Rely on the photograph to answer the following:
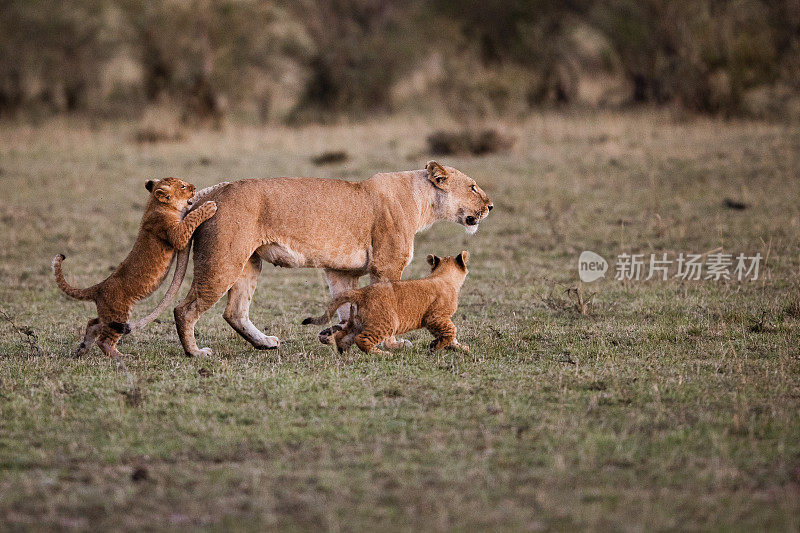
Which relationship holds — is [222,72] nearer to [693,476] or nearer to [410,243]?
[410,243]

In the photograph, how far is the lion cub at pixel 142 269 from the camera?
270 inches

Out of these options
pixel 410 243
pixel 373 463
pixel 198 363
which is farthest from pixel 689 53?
pixel 373 463

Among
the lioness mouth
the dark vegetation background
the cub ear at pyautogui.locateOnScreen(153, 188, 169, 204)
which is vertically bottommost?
the cub ear at pyautogui.locateOnScreen(153, 188, 169, 204)

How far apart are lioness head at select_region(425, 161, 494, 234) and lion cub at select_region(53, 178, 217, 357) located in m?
1.80

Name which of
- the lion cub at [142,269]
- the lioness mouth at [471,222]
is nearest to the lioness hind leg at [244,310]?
the lion cub at [142,269]

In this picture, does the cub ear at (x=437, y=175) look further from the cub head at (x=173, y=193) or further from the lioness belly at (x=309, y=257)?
the cub head at (x=173, y=193)

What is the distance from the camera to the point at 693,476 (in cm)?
472

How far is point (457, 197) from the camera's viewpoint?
7.86 metres

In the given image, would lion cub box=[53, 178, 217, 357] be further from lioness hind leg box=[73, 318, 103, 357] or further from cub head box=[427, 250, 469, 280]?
cub head box=[427, 250, 469, 280]

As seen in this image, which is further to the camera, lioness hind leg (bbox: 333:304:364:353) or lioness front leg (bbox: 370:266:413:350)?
lioness front leg (bbox: 370:266:413:350)

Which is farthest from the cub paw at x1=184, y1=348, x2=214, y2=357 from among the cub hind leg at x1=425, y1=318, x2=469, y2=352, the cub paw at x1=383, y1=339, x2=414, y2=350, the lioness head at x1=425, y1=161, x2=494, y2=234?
the lioness head at x1=425, y1=161, x2=494, y2=234

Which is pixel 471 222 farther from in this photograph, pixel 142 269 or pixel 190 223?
pixel 142 269

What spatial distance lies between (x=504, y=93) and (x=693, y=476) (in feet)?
61.6

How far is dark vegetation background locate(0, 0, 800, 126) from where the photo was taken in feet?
69.4
